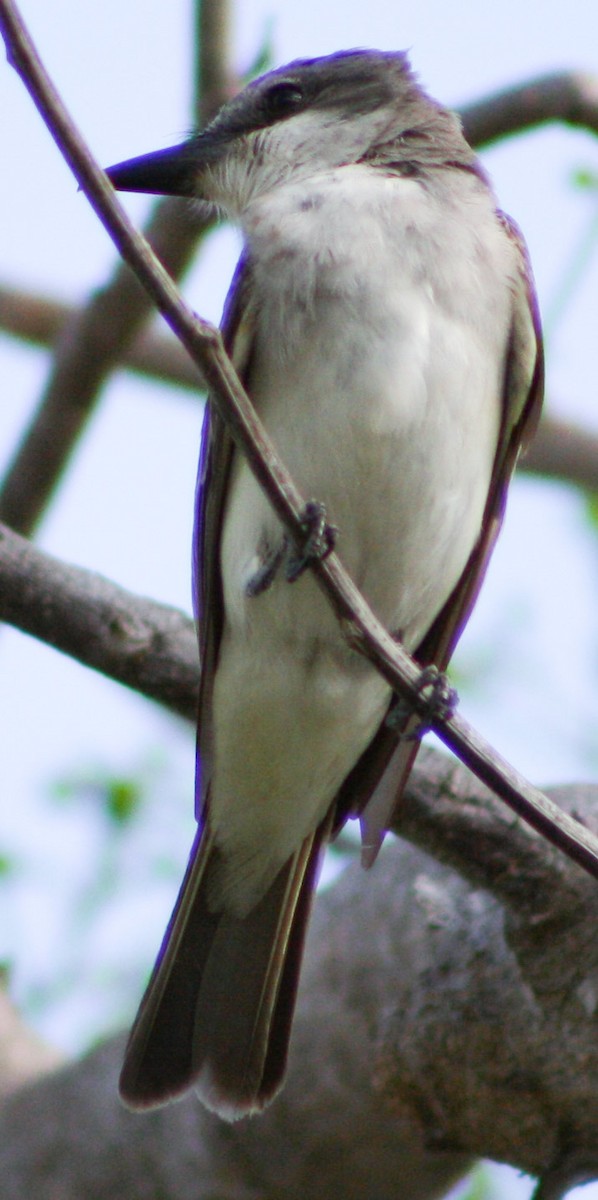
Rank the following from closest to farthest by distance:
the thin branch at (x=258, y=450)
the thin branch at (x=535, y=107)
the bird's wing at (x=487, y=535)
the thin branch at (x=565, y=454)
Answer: the thin branch at (x=258, y=450) < the bird's wing at (x=487, y=535) < the thin branch at (x=535, y=107) < the thin branch at (x=565, y=454)

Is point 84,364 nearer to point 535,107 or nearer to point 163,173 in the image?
point 163,173

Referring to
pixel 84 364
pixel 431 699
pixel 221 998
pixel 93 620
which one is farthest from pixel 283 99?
pixel 221 998

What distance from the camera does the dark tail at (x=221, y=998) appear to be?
4.00 m

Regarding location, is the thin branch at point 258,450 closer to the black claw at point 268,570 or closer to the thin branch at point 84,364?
the black claw at point 268,570

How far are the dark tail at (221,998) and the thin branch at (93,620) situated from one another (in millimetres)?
827

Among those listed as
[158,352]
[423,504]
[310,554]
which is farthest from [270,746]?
[158,352]

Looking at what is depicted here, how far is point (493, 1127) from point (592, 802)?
3.06ft

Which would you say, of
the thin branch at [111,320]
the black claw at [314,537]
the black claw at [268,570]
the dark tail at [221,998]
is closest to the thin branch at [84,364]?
the thin branch at [111,320]

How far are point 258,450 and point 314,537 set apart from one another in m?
0.48

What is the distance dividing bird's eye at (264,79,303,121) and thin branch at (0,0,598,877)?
2411 millimetres

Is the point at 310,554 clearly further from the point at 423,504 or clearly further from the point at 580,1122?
the point at 580,1122

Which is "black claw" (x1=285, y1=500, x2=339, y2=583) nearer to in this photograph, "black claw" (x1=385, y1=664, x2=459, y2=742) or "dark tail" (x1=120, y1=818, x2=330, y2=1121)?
"black claw" (x1=385, y1=664, x2=459, y2=742)

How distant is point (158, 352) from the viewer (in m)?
6.94

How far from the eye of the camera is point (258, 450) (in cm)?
262
